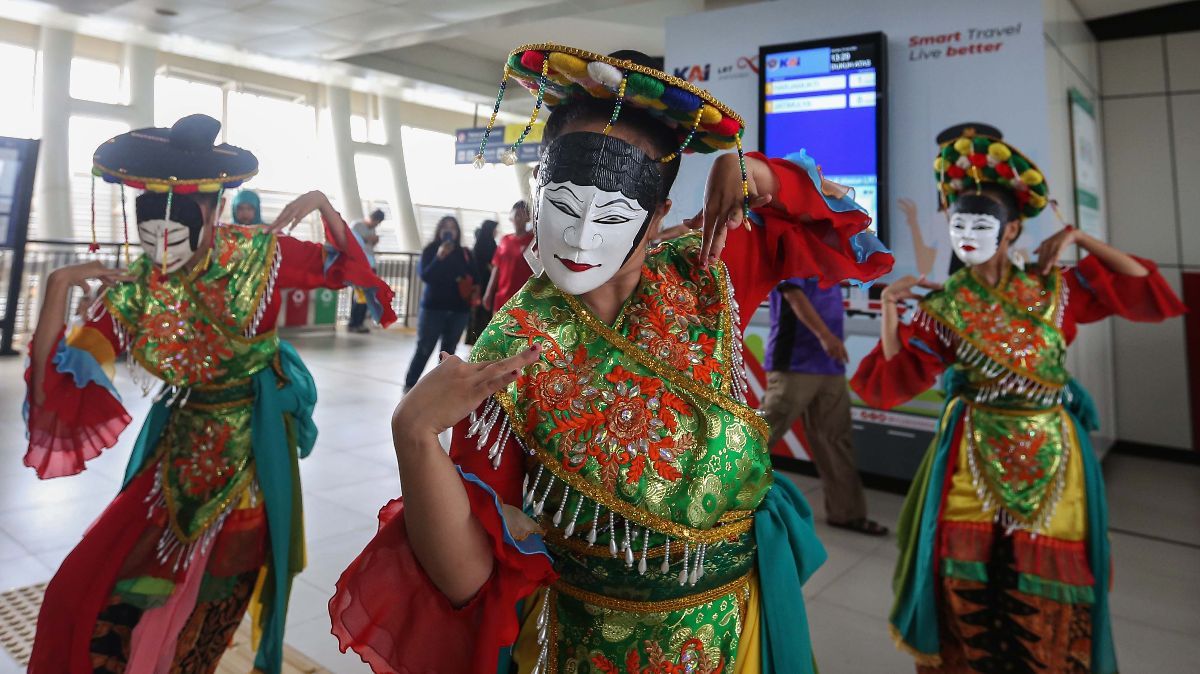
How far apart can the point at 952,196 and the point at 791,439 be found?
254 cm

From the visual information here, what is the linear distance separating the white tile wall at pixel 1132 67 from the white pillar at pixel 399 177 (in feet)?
36.9

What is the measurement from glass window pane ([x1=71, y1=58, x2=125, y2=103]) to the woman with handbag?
291 inches

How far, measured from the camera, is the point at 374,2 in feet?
23.0

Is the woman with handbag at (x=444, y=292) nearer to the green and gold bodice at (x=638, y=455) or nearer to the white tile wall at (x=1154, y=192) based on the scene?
the white tile wall at (x=1154, y=192)

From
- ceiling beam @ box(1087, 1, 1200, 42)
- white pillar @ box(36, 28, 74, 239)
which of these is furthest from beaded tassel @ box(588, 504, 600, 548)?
white pillar @ box(36, 28, 74, 239)

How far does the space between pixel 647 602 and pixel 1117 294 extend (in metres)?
2.09

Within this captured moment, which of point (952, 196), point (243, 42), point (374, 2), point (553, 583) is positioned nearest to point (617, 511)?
point (553, 583)

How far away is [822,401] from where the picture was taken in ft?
12.7

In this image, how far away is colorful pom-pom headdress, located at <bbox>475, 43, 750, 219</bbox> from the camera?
3.30 feet

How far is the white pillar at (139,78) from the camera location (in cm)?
1077

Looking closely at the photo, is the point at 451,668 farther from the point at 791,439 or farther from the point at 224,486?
the point at 791,439

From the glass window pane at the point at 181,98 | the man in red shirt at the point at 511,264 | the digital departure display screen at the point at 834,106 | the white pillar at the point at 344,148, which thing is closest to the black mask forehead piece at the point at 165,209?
the man in red shirt at the point at 511,264

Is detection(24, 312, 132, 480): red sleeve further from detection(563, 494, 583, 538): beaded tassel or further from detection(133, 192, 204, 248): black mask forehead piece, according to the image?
detection(563, 494, 583, 538): beaded tassel

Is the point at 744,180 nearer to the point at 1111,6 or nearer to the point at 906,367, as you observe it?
the point at 906,367
